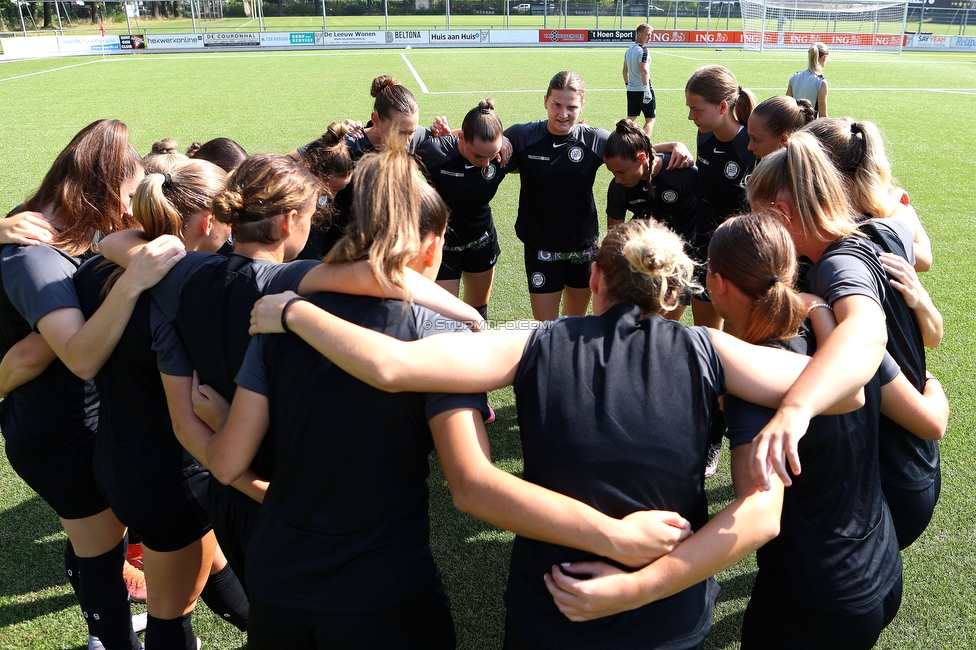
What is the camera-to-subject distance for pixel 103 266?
2.61 metres

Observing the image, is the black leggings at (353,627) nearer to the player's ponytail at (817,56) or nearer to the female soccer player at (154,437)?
the female soccer player at (154,437)

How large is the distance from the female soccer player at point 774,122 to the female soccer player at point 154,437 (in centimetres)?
330

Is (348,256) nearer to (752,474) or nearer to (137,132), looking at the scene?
(752,474)

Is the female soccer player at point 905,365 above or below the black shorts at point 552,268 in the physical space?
above

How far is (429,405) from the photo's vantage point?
1.83 metres

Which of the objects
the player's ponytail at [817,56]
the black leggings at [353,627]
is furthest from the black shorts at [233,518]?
the player's ponytail at [817,56]

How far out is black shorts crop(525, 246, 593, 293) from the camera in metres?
5.48

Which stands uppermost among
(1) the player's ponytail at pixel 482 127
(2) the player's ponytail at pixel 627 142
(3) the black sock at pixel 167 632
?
(1) the player's ponytail at pixel 482 127

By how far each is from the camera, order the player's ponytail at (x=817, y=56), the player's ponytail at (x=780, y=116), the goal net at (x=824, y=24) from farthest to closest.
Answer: the goal net at (x=824, y=24)
the player's ponytail at (x=817, y=56)
the player's ponytail at (x=780, y=116)

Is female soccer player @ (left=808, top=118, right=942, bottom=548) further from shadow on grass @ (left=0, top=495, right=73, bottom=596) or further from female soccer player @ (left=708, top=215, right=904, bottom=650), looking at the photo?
shadow on grass @ (left=0, top=495, right=73, bottom=596)

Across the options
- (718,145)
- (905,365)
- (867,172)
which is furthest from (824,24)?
(905,365)

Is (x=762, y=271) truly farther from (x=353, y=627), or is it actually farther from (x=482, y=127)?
(x=482, y=127)

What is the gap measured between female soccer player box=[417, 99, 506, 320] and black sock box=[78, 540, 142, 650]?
3.02 meters

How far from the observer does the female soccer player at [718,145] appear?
496 cm
